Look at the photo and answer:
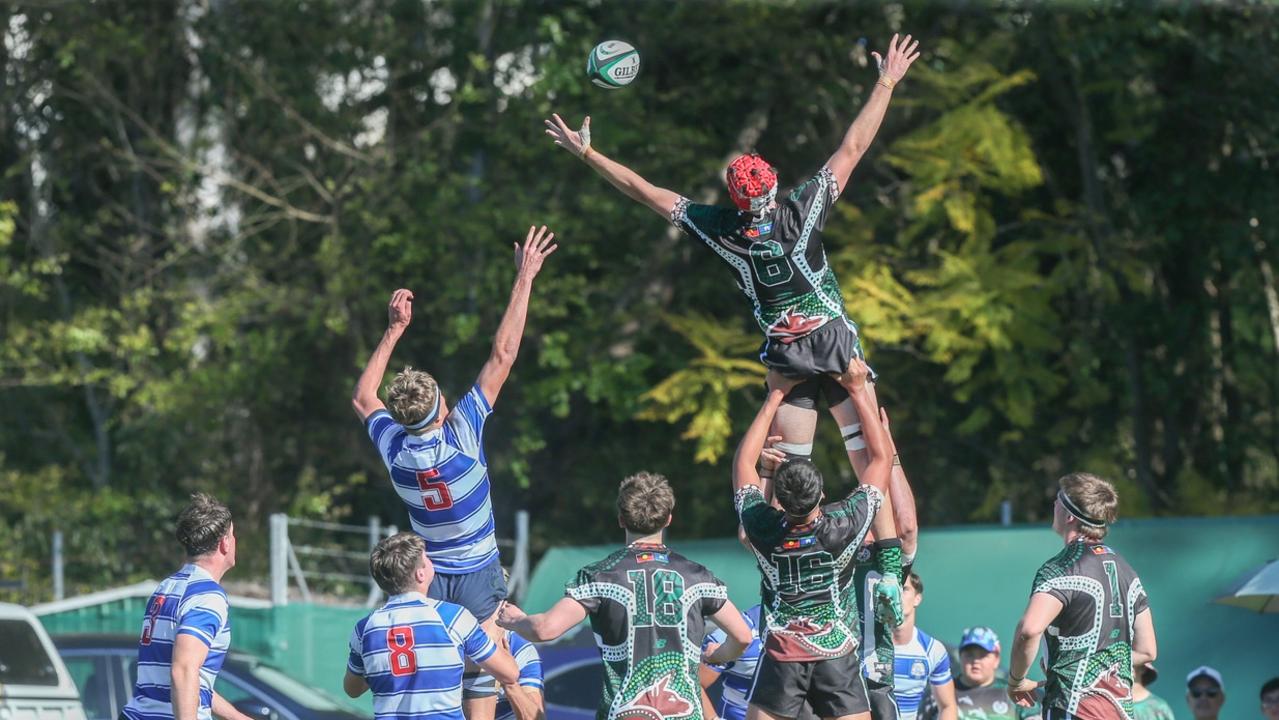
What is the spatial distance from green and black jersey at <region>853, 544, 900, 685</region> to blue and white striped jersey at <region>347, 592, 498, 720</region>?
71.8 inches

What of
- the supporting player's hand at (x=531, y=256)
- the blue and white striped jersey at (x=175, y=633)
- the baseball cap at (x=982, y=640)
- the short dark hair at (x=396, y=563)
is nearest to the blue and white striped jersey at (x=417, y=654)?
the short dark hair at (x=396, y=563)

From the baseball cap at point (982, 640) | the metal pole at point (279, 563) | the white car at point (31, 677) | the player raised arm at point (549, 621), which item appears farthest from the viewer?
the metal pole at point (279, 563)

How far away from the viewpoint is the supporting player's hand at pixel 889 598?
6699mm

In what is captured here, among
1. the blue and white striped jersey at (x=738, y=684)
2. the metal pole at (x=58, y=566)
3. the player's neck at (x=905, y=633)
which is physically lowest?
the metal pole at (x=58, y=566)

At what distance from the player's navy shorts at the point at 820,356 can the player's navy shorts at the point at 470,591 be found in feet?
5.00

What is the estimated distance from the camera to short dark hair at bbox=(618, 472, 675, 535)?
626 centimetres

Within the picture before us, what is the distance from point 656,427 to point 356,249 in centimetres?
461

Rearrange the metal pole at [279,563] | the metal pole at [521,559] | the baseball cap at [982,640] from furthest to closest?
1. the metal pole at [521,559]
2. the metal pole at [279,563]
3. the baseball cap at [982,640]

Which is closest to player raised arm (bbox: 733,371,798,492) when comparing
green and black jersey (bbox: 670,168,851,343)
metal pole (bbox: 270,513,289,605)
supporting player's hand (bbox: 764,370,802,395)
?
supporting player's hand (bbox: 764,370,802,395)

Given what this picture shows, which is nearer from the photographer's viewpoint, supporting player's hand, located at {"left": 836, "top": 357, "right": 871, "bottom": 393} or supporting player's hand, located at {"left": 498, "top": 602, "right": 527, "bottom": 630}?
supporting player's hand, located at {"left": 498, "top": 602, "right": 527, "bottom": 630}

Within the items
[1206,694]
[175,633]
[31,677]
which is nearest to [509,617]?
[175,633]

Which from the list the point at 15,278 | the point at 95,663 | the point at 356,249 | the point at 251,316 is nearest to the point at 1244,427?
the point at 356,249

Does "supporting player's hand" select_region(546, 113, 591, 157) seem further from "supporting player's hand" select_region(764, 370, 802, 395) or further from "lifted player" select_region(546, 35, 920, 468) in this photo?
"supporting player's hand" select_region(764, 370, 802, 395)

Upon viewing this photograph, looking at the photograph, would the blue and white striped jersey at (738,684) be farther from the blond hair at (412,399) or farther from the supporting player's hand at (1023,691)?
the blond hair at (412,399)
